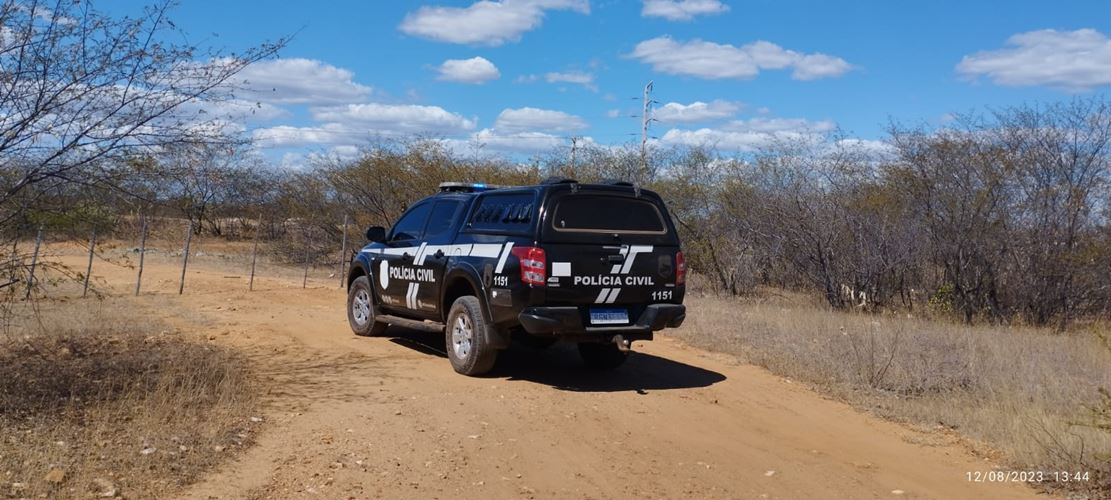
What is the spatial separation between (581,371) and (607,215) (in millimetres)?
1869

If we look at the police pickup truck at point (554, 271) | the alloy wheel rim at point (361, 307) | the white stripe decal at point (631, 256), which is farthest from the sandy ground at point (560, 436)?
the white stripe decal at point (631, 256)

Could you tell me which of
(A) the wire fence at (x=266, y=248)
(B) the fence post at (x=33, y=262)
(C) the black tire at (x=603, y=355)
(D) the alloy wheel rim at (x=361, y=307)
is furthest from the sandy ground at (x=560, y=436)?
(A) the wire fence at (x=266, y=248)

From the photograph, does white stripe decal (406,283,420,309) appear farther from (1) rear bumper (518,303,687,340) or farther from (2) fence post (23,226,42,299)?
(2) fence post (23,226,42,299)

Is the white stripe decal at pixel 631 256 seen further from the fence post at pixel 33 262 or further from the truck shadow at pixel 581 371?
the fence post at pixel 33 262

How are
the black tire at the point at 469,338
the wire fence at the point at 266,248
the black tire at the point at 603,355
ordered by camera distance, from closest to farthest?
the black tire at the point at 469,338, the black tire at the point at 603,355, the wire fence at the point at 266,248

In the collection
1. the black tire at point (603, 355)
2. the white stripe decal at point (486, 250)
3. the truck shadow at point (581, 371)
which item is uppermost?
the white stripe decal at point (486, 250)

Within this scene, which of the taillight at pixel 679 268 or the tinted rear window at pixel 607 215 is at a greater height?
the tinted rear window at pixel 607 215

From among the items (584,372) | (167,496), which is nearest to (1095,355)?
(584,372)

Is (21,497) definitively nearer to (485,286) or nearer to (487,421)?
(487,421)

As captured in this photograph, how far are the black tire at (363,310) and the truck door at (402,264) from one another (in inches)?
11.8

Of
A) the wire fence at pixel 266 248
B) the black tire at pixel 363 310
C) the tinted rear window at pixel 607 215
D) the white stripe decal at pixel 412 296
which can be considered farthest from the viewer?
the wire fence at pixel 266 248

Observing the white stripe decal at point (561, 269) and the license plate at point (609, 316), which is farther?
the license plate at point (609, 316)

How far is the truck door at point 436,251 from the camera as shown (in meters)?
9.74

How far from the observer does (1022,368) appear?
10.3 meters
